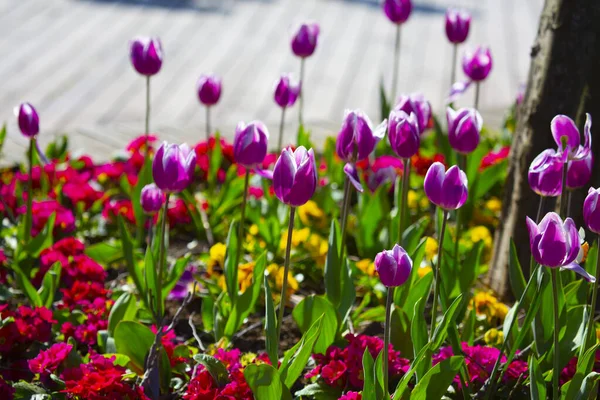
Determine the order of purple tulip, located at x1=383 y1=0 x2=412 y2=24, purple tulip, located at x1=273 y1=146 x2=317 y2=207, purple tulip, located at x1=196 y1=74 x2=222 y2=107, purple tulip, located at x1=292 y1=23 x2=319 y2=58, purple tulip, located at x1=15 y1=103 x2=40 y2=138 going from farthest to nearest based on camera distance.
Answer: purple tulip, located at x1=383 y1=0 x2=412 y2=24
purple tulip, located at x1=292 y1=23 x2=319 y2=58
purple tulip, located at x1=196 y1=74 x2=222 y2=107
purple tulip, located at x1=15 y1=103 x2=40 y2=138
purple tulip, located at x1=273 y1=146 x2=317 y2=207

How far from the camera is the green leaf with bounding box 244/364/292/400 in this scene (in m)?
1.71

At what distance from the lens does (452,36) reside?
9.69 feet

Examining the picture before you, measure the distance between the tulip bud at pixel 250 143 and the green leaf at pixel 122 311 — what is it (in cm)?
46

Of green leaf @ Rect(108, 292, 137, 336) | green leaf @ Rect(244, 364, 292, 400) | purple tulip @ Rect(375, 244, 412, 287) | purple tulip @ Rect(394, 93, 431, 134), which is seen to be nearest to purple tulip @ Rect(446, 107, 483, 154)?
purple tulip @ Rect(394, 93, 431, 134)

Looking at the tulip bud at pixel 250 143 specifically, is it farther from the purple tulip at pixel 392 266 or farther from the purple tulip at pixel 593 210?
the purple tulip at pixel 593 210

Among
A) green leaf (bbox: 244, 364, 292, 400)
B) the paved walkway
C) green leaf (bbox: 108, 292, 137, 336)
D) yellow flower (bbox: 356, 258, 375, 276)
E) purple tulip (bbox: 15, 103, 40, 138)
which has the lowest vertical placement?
the paved walkway

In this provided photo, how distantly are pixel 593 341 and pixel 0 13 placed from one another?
590cm

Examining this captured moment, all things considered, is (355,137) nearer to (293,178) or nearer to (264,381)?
(293,178)

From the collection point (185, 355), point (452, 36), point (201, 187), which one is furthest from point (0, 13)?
point (185, 355)

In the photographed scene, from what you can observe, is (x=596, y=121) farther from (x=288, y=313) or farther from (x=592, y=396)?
(x=288, y=313)

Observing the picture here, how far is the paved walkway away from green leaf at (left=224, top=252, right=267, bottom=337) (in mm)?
1584

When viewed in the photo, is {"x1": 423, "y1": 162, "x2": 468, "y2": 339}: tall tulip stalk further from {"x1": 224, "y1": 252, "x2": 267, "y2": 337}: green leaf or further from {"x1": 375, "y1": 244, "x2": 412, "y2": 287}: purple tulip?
{"x1": 224, "y1": 252, "x2": 267, "y2": 337}: green leaf

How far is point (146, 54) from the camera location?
8.14 ft

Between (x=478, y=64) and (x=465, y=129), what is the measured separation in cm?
64
